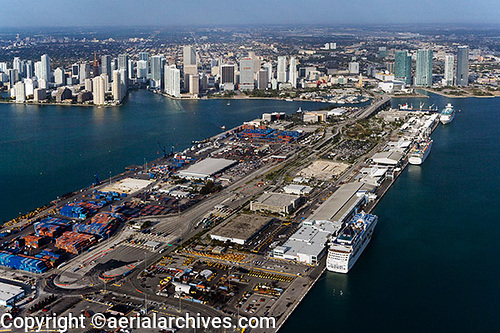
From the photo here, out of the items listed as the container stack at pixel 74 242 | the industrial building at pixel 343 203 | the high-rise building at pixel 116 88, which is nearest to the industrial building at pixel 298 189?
the industrial building at pixel 343 203

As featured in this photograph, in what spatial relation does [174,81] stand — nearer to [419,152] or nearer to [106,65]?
[106,65]

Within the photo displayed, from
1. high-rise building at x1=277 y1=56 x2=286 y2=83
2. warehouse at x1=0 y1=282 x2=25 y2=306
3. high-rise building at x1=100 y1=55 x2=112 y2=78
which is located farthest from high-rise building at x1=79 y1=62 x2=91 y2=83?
warehouse at x1=0 y1=282 x2=25 y2=306

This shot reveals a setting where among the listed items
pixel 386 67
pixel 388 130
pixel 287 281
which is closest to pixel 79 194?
pixel 287 281

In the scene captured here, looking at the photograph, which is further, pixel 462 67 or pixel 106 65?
pixel 106 65

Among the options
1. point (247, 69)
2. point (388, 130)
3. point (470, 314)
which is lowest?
point (470, 314)

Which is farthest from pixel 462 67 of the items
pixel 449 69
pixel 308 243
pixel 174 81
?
pixel 308 243

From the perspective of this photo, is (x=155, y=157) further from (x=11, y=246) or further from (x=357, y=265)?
(x=357, y=265)

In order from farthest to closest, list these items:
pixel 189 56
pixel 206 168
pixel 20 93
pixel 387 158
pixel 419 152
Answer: pixel 189 56
pixel 20 93
pixel 419 152
pixel 387 158
pixel 206 168

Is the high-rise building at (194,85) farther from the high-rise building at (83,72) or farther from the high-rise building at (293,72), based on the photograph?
the high-rise building at (83,72)
